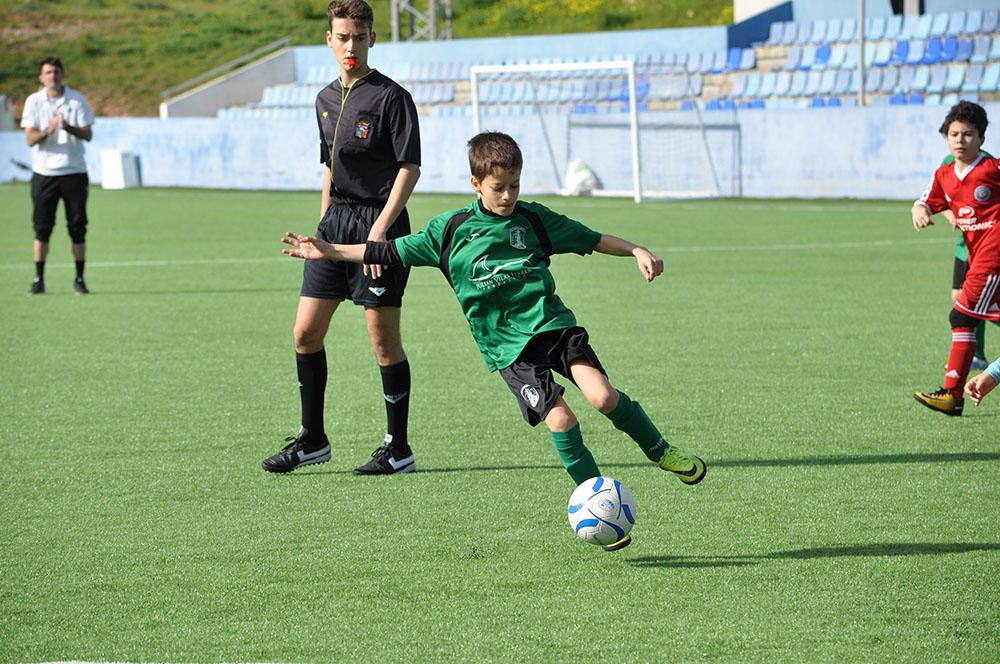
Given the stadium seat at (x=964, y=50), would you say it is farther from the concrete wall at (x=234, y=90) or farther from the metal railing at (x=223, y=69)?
the concrete wall at (x=234, y=90)

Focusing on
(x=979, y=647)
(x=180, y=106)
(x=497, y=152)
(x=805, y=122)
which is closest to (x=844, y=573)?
(x=979, y=647)

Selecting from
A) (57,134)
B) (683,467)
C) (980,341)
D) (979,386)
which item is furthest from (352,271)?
(57,134)

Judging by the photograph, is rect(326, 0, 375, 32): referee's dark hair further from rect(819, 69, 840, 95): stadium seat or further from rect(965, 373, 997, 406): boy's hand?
rect(819, 69, 840, 95): stadium seat

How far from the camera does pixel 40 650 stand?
3.67 m

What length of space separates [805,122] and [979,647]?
72.4 feet

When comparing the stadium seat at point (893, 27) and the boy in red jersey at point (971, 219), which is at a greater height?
the stadium seat at point (893, 27)

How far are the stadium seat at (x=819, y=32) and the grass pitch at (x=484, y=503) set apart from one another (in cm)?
2062

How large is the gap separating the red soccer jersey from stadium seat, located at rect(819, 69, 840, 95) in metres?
22.4

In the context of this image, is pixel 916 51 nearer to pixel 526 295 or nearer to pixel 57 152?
pixel 57 152

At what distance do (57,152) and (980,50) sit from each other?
20668 mm

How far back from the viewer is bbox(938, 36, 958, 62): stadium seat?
1094 inches

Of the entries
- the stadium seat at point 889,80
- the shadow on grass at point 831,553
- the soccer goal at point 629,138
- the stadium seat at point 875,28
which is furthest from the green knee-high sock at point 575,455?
the stadium seat at point 875,28

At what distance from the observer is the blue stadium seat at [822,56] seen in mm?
29734

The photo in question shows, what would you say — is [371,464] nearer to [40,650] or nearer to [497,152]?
[497,152]
